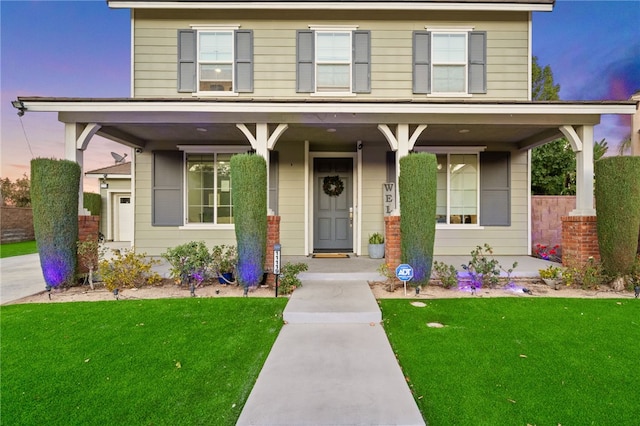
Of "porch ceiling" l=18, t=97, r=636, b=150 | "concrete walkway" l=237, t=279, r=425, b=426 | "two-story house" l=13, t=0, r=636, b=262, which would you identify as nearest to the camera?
"concrete walkway" l=237, t=279, r=425, b=426

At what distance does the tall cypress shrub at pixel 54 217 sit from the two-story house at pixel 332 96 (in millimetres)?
1846

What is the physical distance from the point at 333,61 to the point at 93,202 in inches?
458

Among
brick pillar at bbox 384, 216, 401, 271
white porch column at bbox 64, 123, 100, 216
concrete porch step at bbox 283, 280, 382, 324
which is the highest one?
white porch column at bbox 64, 123, 100, 216

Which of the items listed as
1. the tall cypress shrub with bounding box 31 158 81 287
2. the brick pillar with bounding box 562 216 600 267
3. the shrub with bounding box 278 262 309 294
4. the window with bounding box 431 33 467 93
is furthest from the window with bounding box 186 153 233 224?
the brick pillar with bounding box 562 216 600 267

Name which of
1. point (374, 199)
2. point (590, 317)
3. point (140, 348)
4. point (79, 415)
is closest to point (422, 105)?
point (374, 199)

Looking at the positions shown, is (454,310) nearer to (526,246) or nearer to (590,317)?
(590,317)

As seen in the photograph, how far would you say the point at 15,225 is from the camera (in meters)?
12.3

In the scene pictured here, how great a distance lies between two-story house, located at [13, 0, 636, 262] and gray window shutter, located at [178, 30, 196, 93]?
0.02 metres

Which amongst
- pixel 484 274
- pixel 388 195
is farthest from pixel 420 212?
pixel 388 195

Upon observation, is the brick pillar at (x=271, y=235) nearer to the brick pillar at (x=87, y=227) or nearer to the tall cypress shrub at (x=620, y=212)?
the brick pillar at (x=87, y=227)

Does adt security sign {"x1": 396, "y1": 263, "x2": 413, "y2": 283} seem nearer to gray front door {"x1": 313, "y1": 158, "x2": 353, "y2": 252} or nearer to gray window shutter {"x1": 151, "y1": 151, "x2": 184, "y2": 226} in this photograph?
gray front door {"x1": 313, "y1": 158, "x2": 353, "y2": 252}

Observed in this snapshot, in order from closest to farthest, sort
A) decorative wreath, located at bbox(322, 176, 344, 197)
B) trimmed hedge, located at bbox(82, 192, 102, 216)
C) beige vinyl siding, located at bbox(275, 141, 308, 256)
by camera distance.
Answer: beige vinyl siding, located at bbox(275, 141, 308, 256)
decorative wreath, located at bbox(322, 176, 344, 197)
trimmed hedge, located at bbox(82, 192, 102, 216)

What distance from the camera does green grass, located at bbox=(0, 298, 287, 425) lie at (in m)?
2.05

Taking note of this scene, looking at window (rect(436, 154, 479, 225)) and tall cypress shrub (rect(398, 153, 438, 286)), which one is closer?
tall cypress shrub (rect(398, 153, 438, 286))
